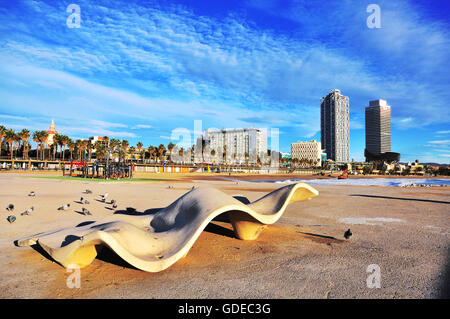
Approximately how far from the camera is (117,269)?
197 inches

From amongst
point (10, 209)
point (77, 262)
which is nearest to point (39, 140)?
point (10, 209)

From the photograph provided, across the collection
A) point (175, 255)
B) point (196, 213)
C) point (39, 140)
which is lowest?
point (175, 255)

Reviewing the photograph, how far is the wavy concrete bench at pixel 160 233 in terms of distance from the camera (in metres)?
4.23

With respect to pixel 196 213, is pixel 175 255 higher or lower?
lower

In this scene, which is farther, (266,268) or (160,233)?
(160,233)

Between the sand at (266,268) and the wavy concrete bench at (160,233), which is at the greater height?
the wavy concrete bench at (160,233)

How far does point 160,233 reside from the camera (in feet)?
18.6

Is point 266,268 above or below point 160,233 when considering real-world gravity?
below

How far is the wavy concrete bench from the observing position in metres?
4.23

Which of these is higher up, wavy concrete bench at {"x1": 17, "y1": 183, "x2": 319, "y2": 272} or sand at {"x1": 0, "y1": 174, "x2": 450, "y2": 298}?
wavy concrete bench at {"x1": 17, "y1": 183, "x2": 319, "y2": 272}

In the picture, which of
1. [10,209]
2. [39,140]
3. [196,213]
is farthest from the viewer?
[39,140]
